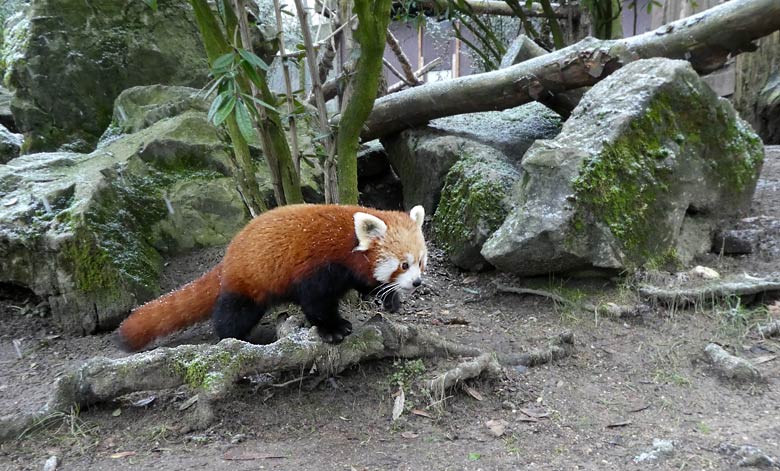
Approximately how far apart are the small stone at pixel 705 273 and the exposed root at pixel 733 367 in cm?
72

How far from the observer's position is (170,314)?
300 centimetres

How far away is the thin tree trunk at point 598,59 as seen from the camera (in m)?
3.81

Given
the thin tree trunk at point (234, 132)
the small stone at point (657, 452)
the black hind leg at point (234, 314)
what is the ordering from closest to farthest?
the small stone at point (657, 452) → the black hind leg at point (234, 314) → the thin tree trunk at point (234, 132)

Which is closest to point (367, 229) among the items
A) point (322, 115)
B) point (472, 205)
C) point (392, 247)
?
point (392, 247)

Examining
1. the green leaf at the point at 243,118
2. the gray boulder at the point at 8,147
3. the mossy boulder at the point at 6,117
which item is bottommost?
the gray boulder at the point at 8,147

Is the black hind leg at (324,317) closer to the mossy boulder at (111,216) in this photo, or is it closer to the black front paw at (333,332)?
the black front paw at (333,332)

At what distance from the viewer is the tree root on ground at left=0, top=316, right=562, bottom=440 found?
2.35m

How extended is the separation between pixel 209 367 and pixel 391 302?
3.75 feet

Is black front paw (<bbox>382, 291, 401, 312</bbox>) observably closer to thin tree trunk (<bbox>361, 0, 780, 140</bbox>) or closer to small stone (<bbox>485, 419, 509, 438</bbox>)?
small stone (<bbox>485, 419, 509, 438</bbox>)

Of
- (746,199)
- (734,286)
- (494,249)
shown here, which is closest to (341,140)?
(494,249)

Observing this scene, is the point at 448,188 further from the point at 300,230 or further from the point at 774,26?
the point at 774,26

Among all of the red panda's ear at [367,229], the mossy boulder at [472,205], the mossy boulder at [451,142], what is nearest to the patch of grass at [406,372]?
the red panda's ear at [367,229]

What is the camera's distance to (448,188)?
14.4 ft

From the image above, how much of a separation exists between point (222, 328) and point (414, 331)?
101 cm
